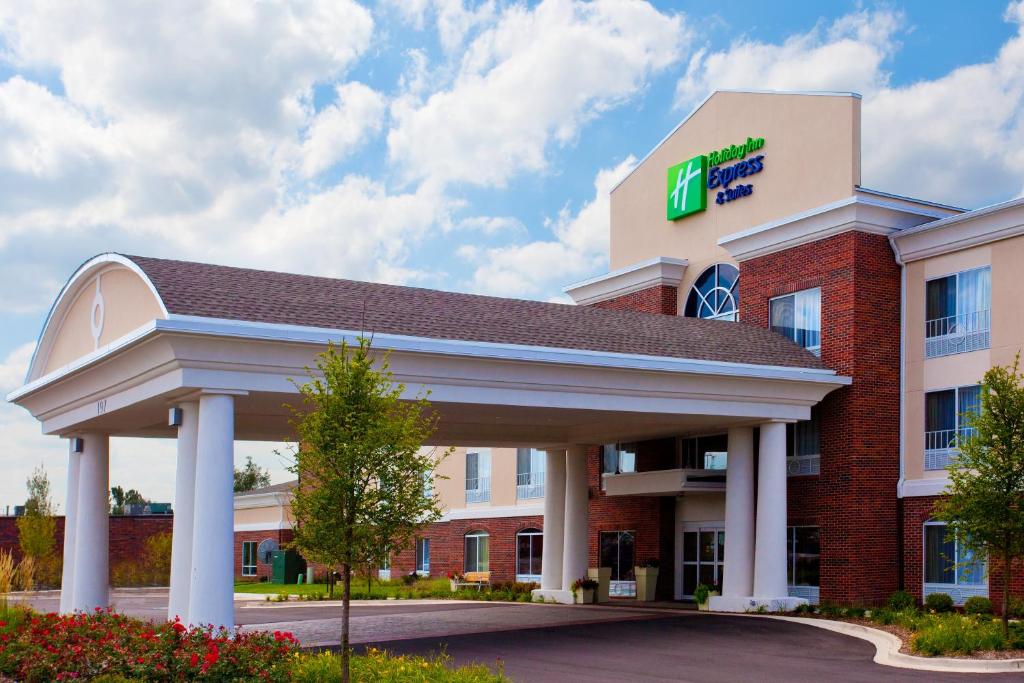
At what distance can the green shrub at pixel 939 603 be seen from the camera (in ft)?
84.2

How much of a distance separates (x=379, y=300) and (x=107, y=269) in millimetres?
5175

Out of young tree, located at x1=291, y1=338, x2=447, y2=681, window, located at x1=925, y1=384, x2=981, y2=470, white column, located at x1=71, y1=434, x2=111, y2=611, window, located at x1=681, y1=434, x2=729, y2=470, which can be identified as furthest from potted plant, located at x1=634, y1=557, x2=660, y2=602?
young tree, located at x1=291, y1=338, x2=447, y2=681

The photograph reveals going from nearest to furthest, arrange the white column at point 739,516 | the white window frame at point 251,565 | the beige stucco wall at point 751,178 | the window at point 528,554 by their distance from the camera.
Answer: the white column at point 739,516 < the beige stucco wall at point 751,178 < the window at point 528,554 < the white window frame at point 251,565

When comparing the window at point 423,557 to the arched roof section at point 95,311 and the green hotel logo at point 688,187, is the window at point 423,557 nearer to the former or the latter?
the green hotel logo at point 688,187

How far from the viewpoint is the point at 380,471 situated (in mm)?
14391

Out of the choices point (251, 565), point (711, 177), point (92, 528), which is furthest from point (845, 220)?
point (251, 565)

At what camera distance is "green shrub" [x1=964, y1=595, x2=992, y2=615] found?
80.3ft

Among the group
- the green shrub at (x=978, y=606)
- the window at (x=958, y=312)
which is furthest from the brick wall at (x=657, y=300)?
the green shrub at (x=978, y=606)

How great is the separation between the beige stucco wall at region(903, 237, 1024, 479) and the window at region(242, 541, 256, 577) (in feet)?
133

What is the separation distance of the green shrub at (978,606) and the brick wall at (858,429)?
2.76 meters

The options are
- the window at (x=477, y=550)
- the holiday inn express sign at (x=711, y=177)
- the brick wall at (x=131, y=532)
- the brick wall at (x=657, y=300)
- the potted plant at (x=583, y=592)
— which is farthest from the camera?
the brick wall at (x=131, y=532)

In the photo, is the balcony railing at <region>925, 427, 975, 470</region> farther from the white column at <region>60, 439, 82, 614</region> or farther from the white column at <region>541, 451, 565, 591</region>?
the white column at <region>60, 439, 82, 614</region>

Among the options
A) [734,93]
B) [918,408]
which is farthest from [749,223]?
[918,408]

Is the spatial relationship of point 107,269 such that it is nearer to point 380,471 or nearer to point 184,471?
point 184,471
